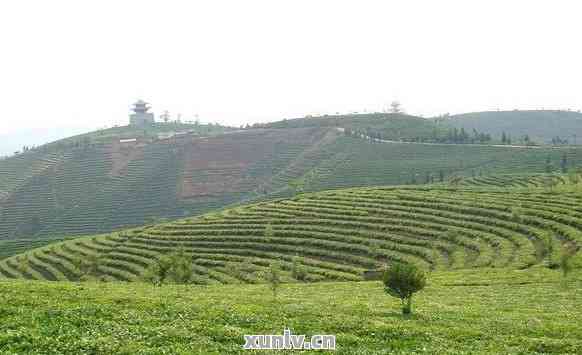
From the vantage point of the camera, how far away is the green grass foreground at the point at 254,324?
17.1 metres

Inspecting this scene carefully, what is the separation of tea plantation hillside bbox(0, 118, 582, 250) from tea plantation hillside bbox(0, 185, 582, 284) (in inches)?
2058

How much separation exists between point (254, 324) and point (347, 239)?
146ft

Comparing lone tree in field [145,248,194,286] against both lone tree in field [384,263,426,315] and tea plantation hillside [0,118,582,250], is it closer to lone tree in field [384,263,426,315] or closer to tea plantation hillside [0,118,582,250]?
lone tree in field [384,263,426,315]

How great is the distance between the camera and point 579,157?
470 ft

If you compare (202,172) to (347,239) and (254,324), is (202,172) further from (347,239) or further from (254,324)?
(254,324)

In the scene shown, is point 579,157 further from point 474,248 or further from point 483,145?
point 474,248

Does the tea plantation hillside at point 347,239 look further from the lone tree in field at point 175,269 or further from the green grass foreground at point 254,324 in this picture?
the green grass foreground at point 254,324

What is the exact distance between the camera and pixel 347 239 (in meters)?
63.8

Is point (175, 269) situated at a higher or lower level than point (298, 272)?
higher

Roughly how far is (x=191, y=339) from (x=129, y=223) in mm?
124693

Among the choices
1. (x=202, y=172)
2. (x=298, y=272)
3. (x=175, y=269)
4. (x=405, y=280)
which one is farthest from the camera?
(x=202, y=172)

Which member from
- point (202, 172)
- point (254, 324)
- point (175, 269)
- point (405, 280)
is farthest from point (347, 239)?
point (202, 172)

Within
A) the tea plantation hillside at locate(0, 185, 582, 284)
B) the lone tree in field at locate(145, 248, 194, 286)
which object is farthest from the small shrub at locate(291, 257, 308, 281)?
the lone tree in field at locate(145, 248, 194, 286)

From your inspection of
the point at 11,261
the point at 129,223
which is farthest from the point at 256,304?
the point at 129,223
